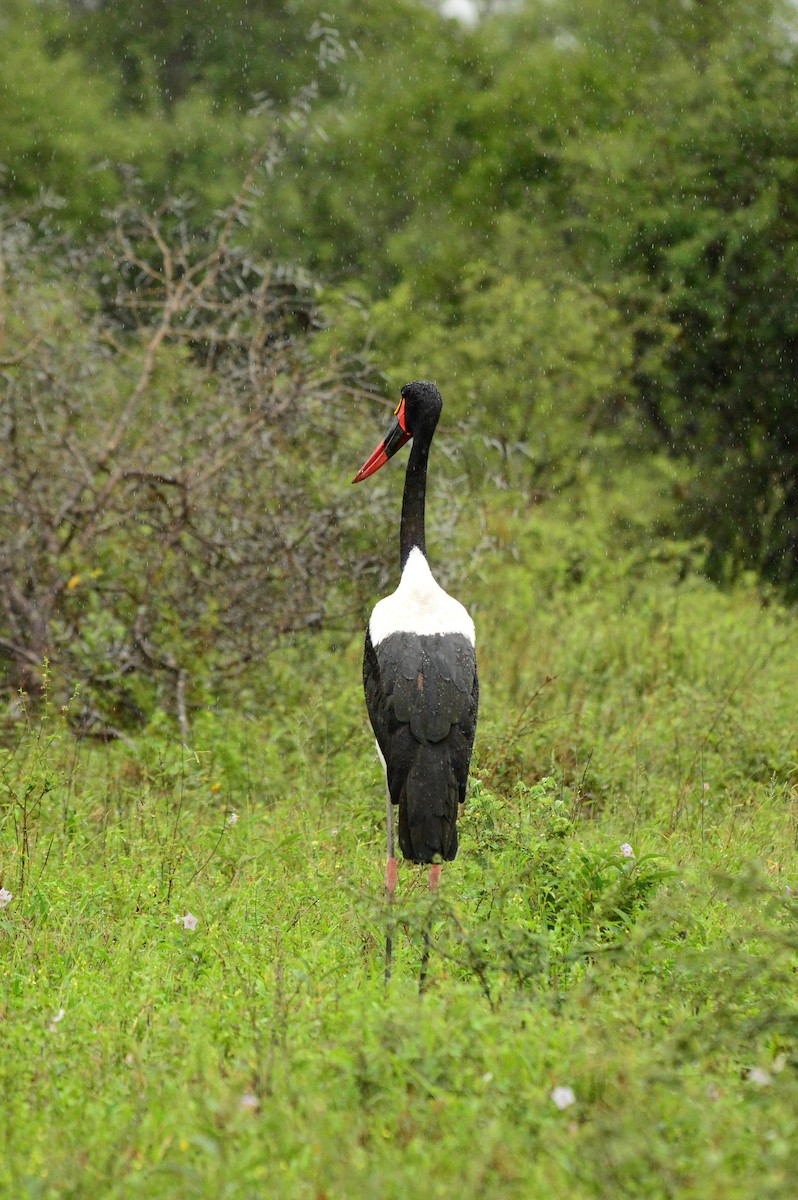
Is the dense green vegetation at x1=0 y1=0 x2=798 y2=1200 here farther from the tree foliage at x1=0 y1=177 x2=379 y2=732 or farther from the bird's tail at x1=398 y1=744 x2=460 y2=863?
the bird's tail at x1=398 y1=744 x2=460 y2=863

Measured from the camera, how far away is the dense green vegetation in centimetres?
280

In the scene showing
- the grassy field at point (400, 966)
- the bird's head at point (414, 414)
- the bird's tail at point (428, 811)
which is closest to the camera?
the grassy field at point (400, 966)

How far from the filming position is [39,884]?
169 inches

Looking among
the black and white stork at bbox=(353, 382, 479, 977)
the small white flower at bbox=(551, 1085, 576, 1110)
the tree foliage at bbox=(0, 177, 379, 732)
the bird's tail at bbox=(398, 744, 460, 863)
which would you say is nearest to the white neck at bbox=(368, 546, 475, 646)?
the black and white stork at bbox=(353, 382, 479, 977)

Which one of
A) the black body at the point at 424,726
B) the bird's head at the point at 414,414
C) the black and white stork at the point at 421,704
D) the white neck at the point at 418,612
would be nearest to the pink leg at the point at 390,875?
the black and white stork at the point at 421,704

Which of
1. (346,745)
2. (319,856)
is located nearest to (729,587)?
(346,745)

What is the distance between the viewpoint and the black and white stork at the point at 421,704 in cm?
390

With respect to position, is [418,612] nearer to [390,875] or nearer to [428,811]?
[428,811]

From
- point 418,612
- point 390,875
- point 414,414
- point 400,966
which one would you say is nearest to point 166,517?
point 414,414

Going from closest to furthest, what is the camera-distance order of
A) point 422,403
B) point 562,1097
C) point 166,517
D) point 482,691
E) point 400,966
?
point 562,1097 < point 400,966 < point 422,403 < point 482,691 < point 166,517

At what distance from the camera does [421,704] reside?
4008 millimetres

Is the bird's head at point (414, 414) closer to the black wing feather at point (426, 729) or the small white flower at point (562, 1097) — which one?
the black wing feather at point (426, 729)

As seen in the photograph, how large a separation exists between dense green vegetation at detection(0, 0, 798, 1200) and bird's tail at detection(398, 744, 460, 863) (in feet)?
0.71

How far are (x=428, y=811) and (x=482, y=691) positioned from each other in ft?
9.93
